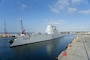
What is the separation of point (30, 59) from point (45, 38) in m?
38.9

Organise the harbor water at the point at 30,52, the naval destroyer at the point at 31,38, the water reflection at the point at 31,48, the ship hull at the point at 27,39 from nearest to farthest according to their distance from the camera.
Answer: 1. the harbor water at the point at 30,52
2. the water reflection at the point at 31,48
3. the ship hull at the point at 27,39
4. the naval destroyer at the point at 31,38

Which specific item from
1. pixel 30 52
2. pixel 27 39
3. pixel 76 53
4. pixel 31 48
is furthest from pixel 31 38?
pixel 76 53

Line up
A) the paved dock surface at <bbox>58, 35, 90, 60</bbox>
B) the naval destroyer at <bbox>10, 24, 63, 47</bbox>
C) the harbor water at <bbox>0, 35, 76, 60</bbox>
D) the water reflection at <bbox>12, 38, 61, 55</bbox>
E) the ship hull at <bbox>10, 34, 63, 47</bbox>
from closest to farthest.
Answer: the paved dock surface at <bbox>58, 35, 90, 60</bbox> → the harbor water at <bbox>0, 35, 76, 60</bbox> → the water reflection at <bbox>12, 38, 61, 55</bbox> → the ship hull at <bbox>10, 34, 63, 47</bbox> → the naval destroyer at <bbox>10, 24, 63, 47</bbox>

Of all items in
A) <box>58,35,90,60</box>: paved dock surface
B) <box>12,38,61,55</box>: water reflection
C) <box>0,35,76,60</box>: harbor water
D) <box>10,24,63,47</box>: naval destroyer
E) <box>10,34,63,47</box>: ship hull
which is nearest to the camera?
<box>58,35,90,60</box>: paved dock surface

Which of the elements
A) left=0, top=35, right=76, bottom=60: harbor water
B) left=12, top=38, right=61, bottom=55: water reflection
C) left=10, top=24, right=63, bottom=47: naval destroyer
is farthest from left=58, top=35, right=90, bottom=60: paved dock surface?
left=10, top=24, right=63, bottom=47: naval destroyer

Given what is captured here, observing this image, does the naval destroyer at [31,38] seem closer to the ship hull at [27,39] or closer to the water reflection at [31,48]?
the ship hull at [27,39]

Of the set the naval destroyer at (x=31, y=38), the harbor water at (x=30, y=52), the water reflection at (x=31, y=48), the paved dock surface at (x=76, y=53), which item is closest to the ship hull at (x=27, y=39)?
the naval destroyer at (x=31, y=38)

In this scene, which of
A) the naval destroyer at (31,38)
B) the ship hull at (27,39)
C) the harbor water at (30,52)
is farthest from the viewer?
the naval destroyer at (31,38)

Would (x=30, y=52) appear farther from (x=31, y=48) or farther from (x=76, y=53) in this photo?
(x=76, y=53)

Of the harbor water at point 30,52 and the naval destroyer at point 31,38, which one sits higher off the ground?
the naval destroyer at point 31,38

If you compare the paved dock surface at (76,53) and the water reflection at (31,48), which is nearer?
the paved dock surface at (76,53)

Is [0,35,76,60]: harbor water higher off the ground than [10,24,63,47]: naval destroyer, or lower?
lower

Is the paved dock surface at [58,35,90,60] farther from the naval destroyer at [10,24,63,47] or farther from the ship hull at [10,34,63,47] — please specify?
the naval destroyer at [10,24,63,47]

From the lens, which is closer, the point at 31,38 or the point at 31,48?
the point at 31,48
